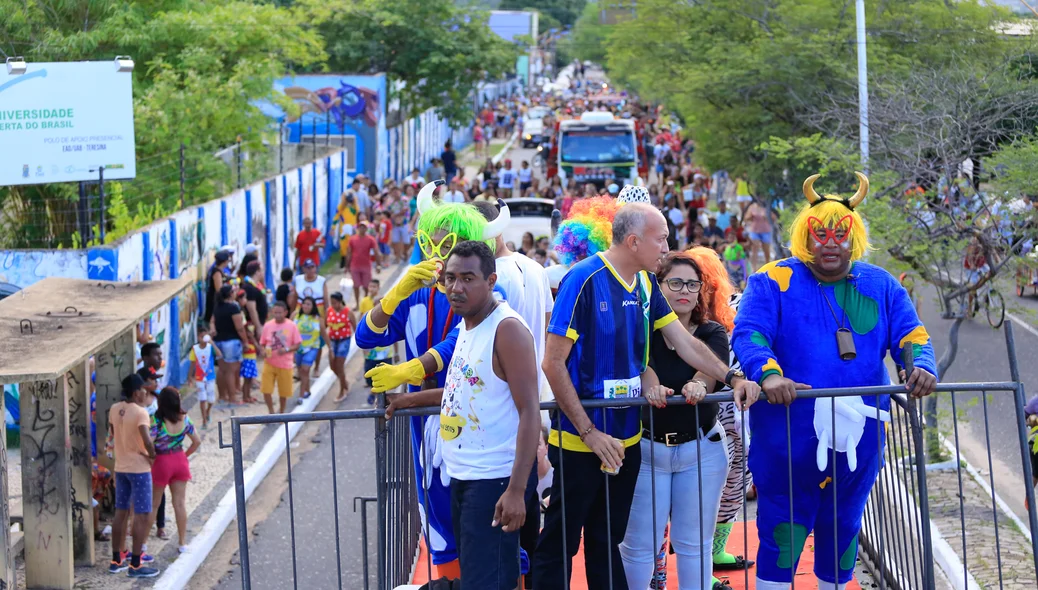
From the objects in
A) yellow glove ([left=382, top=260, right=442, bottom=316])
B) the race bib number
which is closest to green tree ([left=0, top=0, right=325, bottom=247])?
yellow glove ([left=382, top=260, right=442, bottom=316])

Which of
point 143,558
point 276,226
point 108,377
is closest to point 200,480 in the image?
point 108,377

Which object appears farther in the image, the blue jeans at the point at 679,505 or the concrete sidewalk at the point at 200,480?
the concrete sidewalk at the point at 200,480

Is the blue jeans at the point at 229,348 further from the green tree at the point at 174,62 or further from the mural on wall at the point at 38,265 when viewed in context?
the green tree at the point at 174,62

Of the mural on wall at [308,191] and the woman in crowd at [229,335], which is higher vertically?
the mural on wall at [308,191]

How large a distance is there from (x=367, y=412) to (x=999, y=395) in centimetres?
1260

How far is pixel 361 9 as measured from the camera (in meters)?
37.3

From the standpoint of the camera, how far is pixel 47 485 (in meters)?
9.16

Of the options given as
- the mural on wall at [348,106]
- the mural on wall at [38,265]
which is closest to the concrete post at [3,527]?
the mural on wall at [38,265]

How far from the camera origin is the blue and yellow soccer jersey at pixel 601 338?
514cm

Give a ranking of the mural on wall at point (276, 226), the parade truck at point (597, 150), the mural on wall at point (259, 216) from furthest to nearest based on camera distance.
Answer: the parade truck at point (597, 150) → the mural on wall at point (276, 226) → the mural on wall at point (259, 216)

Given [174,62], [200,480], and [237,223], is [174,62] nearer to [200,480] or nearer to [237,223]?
[237,223]

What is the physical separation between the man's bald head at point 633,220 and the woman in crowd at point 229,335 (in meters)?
9.15

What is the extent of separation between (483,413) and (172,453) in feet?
19.0

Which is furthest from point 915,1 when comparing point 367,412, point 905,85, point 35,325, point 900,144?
point 367,412
